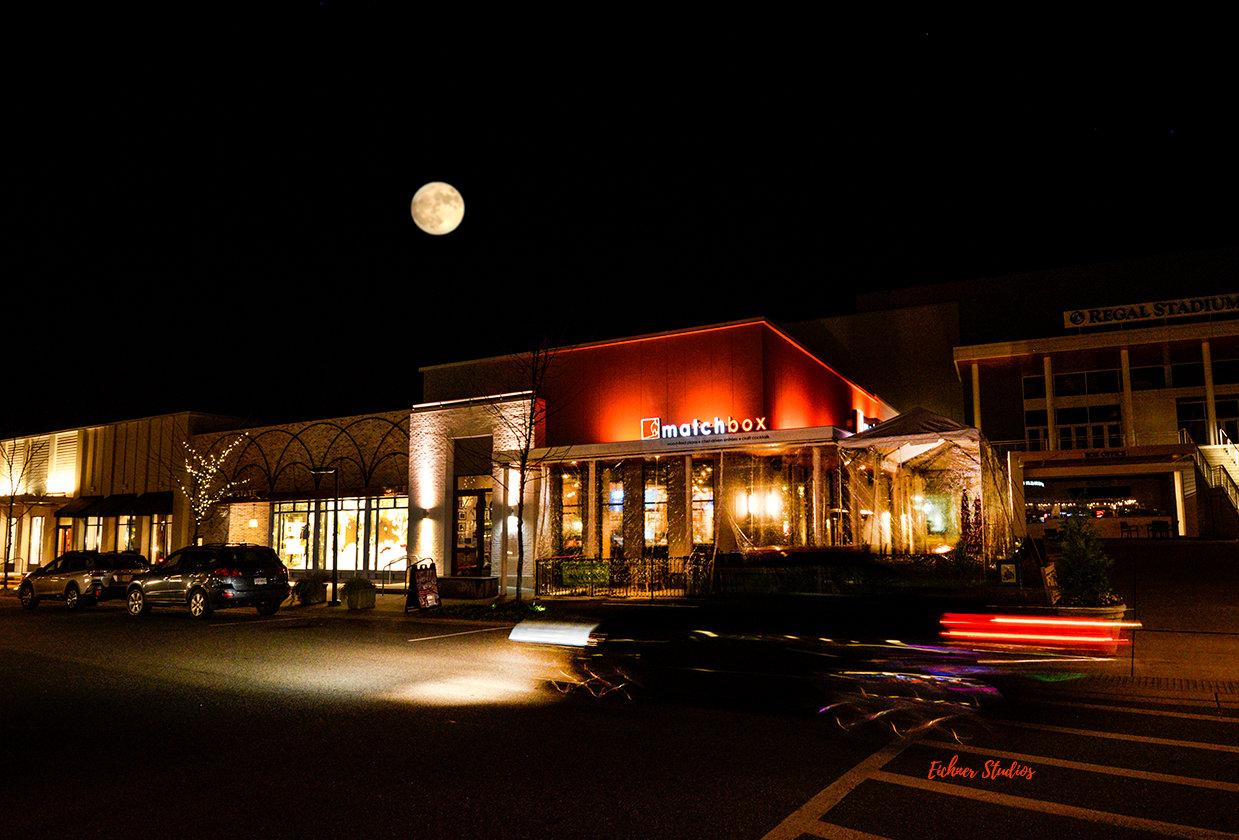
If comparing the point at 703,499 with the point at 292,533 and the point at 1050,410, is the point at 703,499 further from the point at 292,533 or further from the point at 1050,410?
the point at 1050,410

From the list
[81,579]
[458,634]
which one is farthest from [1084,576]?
[81,579]

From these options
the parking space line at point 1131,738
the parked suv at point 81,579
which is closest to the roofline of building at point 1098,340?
the parked suv at point 81,579

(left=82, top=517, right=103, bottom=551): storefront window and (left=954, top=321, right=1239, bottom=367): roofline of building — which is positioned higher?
(left=954, top=321, right=1239, bottom=367): roofline of building

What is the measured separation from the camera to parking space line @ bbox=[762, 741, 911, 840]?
4520 millimetres

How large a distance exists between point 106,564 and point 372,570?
7.27 m

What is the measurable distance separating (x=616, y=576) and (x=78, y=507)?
88.6 ft

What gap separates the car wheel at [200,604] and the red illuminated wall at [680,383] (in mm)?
9593

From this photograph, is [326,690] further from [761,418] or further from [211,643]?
[761,418]

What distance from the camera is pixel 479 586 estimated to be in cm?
2081

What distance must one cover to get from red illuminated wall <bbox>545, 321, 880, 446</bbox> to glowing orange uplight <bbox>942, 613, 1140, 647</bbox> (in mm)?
10536

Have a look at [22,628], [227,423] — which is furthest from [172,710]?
[227,423]

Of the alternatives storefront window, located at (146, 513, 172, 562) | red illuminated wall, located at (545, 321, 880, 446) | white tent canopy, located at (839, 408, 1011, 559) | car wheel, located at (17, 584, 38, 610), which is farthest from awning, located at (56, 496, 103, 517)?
white tent canopy, located at (839, 408, 1011, 559)

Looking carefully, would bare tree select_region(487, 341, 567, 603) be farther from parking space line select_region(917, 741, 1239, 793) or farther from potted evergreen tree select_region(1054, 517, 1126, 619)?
parking space line select_region(917, 741, 1239, 793)

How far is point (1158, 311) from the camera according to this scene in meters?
38.5
